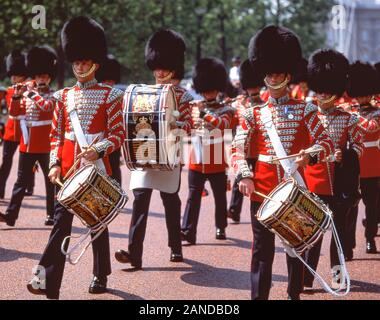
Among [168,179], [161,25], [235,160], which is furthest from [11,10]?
[235,160]

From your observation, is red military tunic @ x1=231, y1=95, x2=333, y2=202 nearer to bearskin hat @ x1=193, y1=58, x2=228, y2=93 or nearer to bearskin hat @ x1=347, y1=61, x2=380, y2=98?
bearskin hat @ x1=347, y1=61, x2=380, y2=98

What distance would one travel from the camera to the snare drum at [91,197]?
192 inches

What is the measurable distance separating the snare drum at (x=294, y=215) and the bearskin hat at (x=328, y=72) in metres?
1.65

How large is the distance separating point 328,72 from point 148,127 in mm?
1509

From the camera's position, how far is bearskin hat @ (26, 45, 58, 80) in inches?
326

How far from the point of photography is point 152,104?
226 inches

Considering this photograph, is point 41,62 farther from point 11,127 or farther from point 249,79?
point 249,79

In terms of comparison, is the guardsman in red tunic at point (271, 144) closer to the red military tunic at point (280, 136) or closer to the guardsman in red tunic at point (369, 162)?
the red military tunic at point (280, 136)

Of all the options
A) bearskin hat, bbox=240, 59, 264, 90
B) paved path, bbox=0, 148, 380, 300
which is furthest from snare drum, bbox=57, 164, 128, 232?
bearskin hat, bbox=240, 59, 264, 90

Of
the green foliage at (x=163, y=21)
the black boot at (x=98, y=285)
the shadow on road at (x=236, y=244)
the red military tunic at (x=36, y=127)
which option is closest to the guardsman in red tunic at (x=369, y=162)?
the shadow on road at (x=236, y=244)

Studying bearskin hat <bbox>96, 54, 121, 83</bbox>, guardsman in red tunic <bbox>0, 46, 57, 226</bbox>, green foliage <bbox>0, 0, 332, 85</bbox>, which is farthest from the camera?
green foliage <bbox>0, 0, 332, 85</bbox>

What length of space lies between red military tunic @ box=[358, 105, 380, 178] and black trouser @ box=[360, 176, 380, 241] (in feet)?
0.23
